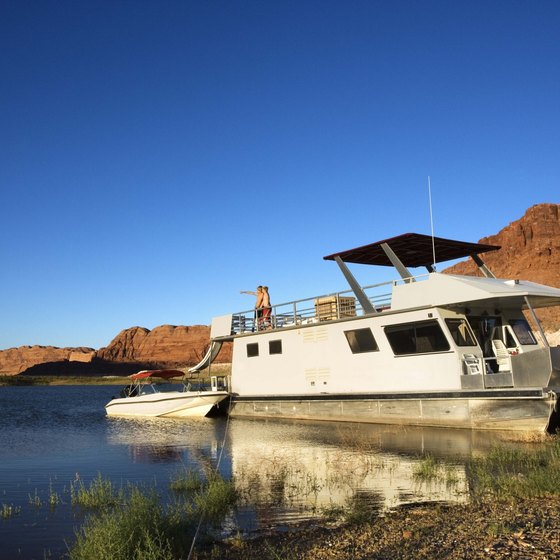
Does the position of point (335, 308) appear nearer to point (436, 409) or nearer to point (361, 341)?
point (361, 341)

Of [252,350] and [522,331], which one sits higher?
[522,331]

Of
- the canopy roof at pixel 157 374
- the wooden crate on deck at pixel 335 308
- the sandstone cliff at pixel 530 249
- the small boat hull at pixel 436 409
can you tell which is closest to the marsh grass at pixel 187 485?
the small boat hull at pixel 436 409

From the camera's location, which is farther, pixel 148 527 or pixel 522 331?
pixel 522 331

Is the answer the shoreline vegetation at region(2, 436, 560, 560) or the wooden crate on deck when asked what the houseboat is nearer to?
the wooden crate on deck

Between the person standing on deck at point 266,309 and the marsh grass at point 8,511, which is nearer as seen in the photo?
the marsh grass at point 8,511

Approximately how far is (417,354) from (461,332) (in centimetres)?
152

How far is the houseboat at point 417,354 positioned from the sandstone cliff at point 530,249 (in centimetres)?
12024

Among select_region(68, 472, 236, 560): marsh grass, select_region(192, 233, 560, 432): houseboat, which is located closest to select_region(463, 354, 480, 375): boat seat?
select_region(192, 233, 560, 432): houseboat

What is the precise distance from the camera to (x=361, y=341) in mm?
20031

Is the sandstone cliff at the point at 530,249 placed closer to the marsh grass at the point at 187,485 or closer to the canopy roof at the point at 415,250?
the canopy roof at the point at 415,250

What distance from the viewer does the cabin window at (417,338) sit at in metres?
17.7

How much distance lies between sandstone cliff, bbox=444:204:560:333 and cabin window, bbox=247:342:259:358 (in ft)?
391

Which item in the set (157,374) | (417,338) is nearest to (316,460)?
(417,338)

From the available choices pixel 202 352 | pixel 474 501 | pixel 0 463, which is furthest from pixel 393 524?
pixel 202 352
